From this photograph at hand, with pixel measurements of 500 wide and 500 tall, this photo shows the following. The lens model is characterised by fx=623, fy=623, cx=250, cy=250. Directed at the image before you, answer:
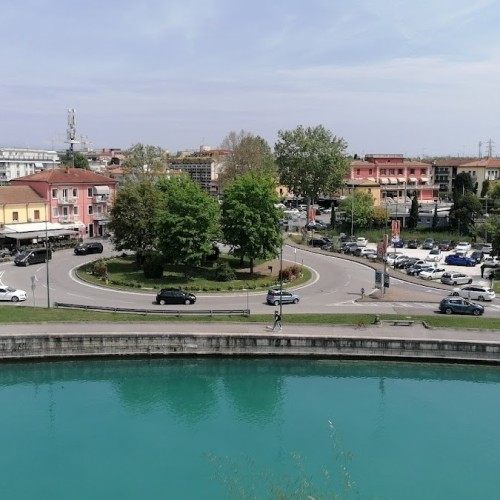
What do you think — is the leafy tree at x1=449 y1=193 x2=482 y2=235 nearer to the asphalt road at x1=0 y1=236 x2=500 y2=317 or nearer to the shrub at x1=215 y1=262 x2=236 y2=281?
the asphalt road at x1=0 y1=236 x2=500 y2=317

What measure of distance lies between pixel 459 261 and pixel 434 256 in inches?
161

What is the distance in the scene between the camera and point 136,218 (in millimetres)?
51531

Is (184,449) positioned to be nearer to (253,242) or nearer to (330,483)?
(330,483)

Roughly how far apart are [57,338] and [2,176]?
12268 centimetres

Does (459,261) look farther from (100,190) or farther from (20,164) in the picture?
(20,164)

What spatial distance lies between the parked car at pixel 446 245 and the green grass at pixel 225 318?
34.0 meters

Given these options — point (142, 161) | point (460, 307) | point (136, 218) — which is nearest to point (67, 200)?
point (142, 161)

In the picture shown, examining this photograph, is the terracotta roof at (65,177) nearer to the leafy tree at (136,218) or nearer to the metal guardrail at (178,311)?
the leafy tree at (136,218)

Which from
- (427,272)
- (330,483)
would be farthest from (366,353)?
(427,272)

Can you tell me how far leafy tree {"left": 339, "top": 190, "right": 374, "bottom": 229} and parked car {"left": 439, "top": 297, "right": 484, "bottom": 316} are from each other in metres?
41.2

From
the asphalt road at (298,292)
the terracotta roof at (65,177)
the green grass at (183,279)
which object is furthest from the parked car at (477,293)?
the terracotta roof at (65,177)

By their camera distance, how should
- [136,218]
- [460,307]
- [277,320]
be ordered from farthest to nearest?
1. [136,218]
2. [460,307]
3. [277,320]

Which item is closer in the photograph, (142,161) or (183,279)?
(183,279)

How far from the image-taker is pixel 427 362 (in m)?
34.8
